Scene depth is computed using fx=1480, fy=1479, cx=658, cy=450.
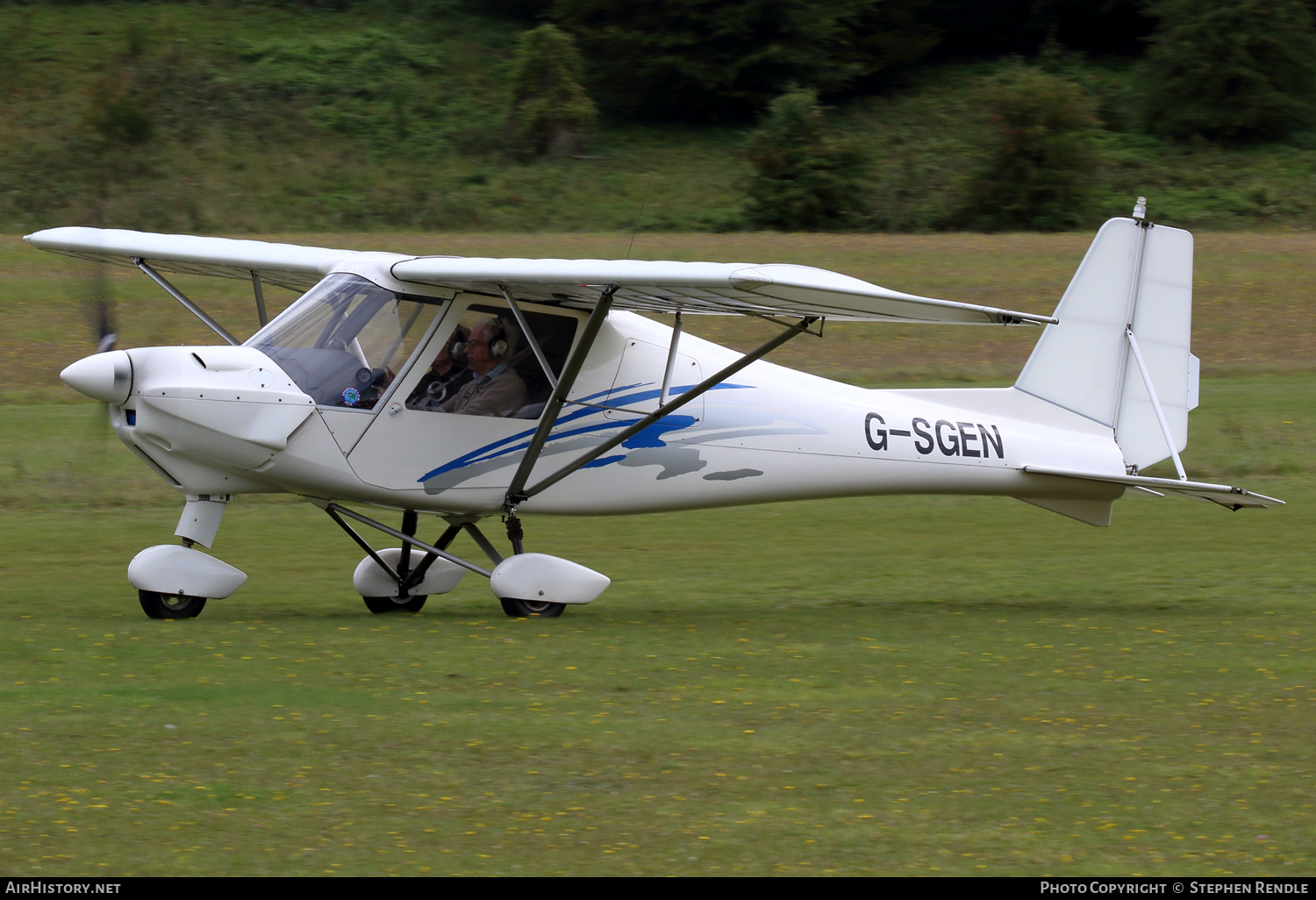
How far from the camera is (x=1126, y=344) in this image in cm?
1238

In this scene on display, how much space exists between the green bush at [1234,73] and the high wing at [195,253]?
153ft

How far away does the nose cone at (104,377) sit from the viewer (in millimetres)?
9445

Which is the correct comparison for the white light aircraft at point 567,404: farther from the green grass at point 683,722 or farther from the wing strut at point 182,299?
the green grass at point 683,722

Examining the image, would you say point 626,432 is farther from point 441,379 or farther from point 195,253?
point 195,253

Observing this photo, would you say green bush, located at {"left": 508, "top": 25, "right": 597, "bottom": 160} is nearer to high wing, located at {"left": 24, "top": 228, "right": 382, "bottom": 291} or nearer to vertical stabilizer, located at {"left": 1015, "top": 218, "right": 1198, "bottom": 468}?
high wing, located at {"left": 24, "top": 228, "right": 382, "bottom": 291}

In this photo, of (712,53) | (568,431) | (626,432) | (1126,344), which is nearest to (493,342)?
(568,431)

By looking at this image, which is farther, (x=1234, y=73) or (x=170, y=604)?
(x=1234, y=73)

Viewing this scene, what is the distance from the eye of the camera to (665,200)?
156 ft

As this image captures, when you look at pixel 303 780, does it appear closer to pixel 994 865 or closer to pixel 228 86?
pixel 994 865

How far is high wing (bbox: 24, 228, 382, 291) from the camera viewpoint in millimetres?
11852

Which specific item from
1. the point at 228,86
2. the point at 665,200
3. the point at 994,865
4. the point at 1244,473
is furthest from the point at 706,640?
the point at 228,86

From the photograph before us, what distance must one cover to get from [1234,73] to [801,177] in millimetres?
18833

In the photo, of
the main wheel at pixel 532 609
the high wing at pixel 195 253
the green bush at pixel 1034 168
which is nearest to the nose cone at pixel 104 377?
the high wing at pixel 195 253

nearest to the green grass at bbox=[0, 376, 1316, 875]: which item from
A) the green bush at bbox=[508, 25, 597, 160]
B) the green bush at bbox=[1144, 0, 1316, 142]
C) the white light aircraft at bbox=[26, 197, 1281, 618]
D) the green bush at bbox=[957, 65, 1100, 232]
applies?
the white light aircraft at bbox=[26, 197, 1281, 618]
